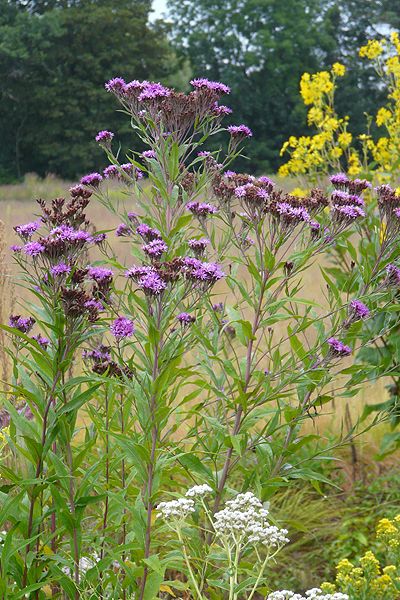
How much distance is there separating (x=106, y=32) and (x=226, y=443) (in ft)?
108

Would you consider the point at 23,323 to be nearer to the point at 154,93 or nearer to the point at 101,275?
the point at 101,275

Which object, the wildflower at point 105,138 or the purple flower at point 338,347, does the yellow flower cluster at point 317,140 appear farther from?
the purple flower at point 338,347

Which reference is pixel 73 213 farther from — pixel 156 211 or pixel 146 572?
pixel 146 572

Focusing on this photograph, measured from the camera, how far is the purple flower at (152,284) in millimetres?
2354

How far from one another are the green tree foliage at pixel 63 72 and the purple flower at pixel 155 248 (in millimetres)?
29147

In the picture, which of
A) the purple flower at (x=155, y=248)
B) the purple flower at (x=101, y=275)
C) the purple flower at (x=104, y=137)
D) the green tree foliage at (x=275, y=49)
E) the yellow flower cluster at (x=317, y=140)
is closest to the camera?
the purple flower at (x=155, y=248)

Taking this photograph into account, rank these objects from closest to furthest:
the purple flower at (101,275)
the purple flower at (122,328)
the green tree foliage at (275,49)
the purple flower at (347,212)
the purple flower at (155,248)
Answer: the purple flower at (122,328)
the purple flower at (155,248)
the purple flower at (101,275)
the purple flower at (347,212)
the green tree foliage at (275,49)

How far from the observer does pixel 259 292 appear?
295cm

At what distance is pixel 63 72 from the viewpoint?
110 ft

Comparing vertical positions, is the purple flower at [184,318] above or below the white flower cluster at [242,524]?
above

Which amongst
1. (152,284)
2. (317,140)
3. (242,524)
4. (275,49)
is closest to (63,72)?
(275,49)

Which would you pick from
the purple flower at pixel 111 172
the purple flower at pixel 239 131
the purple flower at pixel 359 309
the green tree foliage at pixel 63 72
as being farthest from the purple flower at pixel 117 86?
the green tree foliage at pixel 63 72

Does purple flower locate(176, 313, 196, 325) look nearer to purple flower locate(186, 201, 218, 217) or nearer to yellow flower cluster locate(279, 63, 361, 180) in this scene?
purple flower locate(186, 201, 218, 217)

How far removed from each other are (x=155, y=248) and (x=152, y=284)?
0.77 ft
